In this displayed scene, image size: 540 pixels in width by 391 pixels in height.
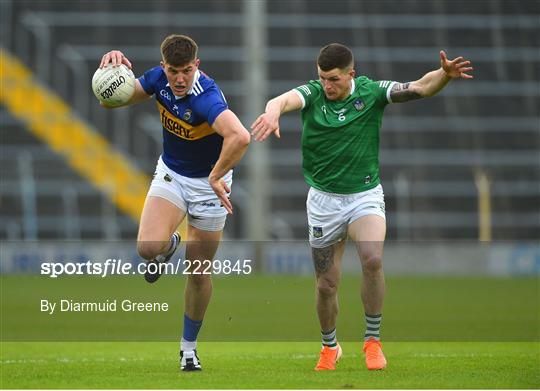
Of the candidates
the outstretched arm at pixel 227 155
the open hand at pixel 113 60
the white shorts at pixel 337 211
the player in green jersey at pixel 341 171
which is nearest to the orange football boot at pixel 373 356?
the player in green jersey at pixel 341 171

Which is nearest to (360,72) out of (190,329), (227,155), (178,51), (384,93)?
(384,93)

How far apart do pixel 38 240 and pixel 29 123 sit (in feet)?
13.0

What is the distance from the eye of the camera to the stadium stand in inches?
981

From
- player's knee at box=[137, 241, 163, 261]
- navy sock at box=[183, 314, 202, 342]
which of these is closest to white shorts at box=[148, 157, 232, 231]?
player's knee at box=[137, 241, 163, 261]

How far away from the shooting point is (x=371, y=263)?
25.3 feet

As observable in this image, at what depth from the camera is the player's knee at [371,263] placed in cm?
769

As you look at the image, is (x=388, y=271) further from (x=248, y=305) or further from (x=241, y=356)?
(x=241, y=356)

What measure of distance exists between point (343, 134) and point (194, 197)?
108cm

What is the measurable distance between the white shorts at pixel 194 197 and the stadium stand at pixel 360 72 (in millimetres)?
16347

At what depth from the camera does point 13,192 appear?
2411 cm

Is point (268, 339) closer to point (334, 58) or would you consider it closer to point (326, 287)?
point (326, 287)

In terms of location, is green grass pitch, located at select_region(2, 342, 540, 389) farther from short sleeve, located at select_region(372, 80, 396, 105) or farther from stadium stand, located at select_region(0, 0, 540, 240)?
stadium stand, located at select_region(0, 0, 540, 240)

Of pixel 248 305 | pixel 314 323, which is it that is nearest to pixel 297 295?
pixel 248 305

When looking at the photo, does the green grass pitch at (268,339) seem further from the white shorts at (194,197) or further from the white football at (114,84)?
the white football at (114,84)
